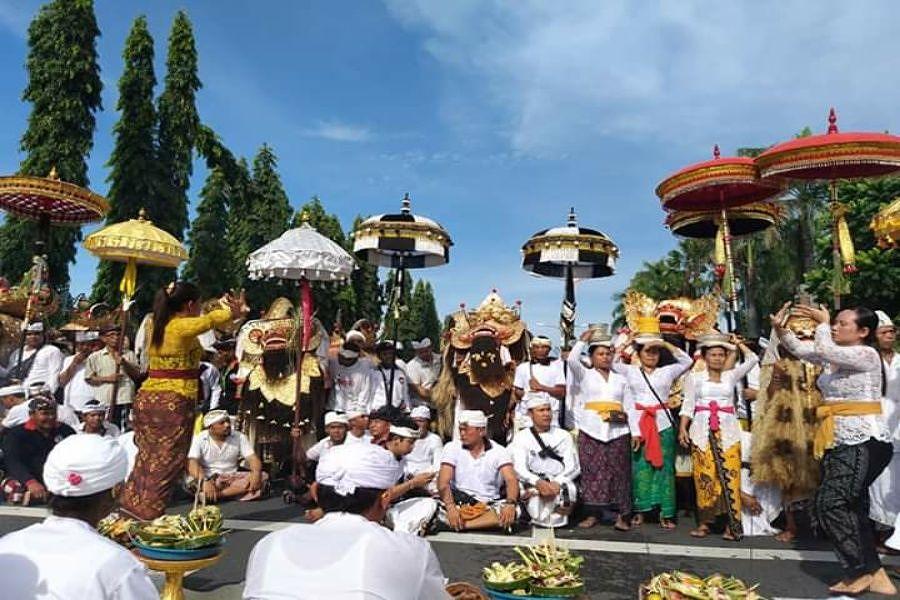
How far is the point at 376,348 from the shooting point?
8.32m

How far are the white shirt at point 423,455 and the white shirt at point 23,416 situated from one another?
373 centimetres

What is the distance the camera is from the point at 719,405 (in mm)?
5801

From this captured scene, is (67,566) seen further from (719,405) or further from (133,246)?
(133,246)

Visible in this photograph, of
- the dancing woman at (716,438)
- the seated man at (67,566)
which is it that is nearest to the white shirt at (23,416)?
the seated man at (67,566)

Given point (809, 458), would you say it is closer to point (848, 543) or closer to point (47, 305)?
point (848, 543)

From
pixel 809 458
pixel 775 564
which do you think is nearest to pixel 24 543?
pixel 775 564

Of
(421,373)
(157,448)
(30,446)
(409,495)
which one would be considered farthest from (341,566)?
→ (421,373)

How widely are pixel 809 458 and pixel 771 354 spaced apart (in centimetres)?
94

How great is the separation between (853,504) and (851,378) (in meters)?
0.78

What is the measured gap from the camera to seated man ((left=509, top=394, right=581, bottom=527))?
5.96 metres

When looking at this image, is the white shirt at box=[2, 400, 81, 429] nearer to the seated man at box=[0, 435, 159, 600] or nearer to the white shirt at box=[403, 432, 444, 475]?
the white shirt at box=[403, 432, 444, 475]

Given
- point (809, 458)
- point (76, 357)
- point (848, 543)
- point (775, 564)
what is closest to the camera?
point (848, 543)

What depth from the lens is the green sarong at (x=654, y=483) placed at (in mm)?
6086

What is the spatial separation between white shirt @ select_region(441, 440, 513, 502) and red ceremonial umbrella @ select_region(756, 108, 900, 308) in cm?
331
